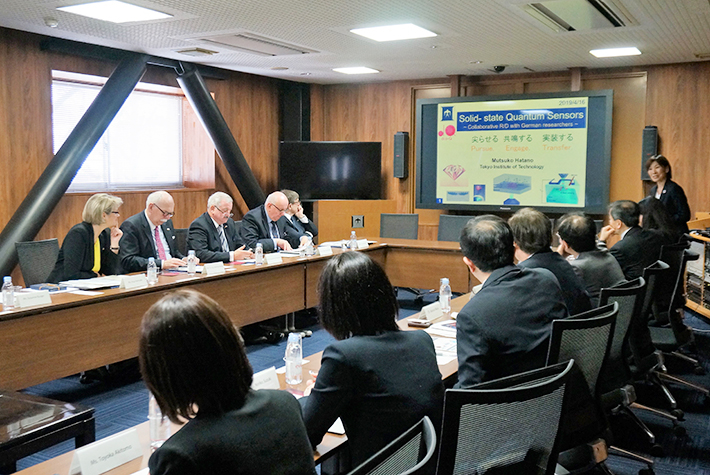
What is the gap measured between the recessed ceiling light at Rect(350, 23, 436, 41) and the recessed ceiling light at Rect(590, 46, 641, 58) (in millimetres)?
2117

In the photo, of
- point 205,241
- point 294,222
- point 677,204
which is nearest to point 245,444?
point 205,241

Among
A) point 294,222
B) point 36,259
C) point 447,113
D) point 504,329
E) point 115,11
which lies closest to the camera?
point 504,329

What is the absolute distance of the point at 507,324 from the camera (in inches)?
89.0

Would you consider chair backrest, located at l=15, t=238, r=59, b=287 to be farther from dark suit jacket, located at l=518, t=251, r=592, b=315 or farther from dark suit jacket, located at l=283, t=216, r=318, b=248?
dark suit jacket, located at l=518, t=251, r=592, b=315

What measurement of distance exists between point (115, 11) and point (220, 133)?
2.84 meters

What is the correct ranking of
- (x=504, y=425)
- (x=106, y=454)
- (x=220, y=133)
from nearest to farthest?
(x=504, y=425) < (x=106, y=454) < (x=220, y=133)

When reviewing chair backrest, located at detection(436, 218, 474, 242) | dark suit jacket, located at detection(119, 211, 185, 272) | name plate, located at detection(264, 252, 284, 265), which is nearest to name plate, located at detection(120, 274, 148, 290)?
dark suit jacket, located at detection(119, 211, 185, 272)

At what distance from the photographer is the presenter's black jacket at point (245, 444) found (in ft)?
4.03

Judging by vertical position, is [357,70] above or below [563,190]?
above

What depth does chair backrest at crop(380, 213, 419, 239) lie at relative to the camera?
770 cm

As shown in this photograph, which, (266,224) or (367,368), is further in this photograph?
(266,224)

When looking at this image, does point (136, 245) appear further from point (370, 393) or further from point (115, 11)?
point (370, 393)

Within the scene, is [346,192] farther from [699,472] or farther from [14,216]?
[699,472]

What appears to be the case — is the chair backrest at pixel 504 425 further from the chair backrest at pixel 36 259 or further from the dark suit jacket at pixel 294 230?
the dark suit jacket at pixel 294 230
